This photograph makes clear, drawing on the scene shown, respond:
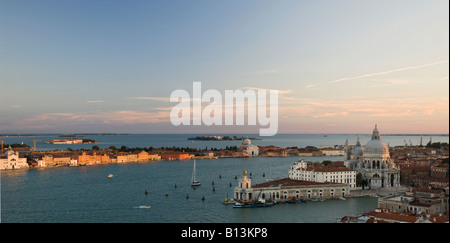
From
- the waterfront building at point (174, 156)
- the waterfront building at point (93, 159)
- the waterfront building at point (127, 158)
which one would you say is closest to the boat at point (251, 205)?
the waterfront building at point (93, 159)

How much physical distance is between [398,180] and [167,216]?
7.51 metres

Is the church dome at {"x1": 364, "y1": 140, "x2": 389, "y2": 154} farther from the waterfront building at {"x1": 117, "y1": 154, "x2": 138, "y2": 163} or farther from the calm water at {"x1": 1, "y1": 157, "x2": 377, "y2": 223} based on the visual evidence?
the waterfront building at {"x1": 117, "y1": 154, "x2": 138, "y2": 163}

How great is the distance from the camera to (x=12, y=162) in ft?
51.6

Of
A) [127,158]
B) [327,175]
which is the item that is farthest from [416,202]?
[127,158]

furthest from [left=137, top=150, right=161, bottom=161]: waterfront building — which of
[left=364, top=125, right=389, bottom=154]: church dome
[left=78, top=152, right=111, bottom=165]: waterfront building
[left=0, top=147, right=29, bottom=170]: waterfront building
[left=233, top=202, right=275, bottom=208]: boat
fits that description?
[left=233, top=202, right=275, bottom=208]: boat

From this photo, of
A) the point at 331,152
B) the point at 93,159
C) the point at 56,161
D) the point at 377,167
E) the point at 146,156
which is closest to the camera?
the point at 377,167

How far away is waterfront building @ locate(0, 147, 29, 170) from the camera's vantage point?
1544 centimetres

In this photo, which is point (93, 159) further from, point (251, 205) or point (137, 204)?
point (251, 205)

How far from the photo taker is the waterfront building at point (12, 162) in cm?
1544

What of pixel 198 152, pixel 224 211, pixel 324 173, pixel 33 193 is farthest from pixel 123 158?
pixel 224 211

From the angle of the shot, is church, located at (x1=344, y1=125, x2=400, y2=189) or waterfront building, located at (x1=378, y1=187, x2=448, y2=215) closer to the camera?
waterfront building, located at (x1=378, y1=187, x2=448, y2=215)
